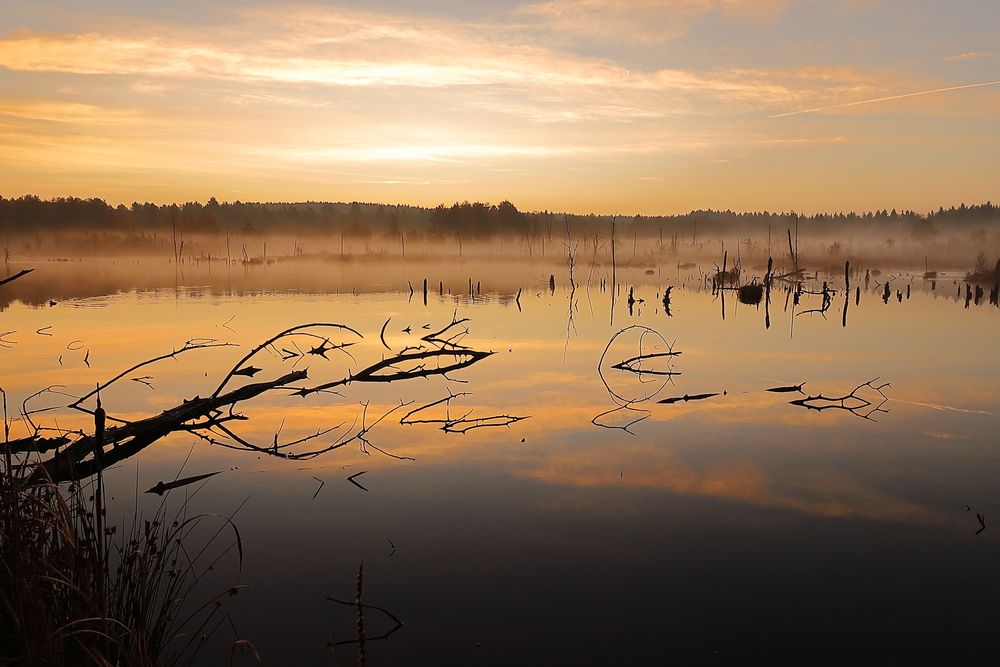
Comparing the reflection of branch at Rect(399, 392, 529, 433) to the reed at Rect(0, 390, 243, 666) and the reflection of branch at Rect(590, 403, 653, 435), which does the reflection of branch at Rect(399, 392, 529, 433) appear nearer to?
the reflection of branch at Rect(590, 403, 653, 435)

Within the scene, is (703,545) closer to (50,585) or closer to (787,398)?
(50,585)

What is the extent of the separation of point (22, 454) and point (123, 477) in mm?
1050

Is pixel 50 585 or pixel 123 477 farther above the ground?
pixel 50 585

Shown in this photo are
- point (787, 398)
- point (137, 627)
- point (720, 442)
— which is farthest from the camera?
point (787, 398)

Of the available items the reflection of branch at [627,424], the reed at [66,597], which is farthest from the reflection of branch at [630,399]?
the reed at [66,597]

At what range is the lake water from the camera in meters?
5.37

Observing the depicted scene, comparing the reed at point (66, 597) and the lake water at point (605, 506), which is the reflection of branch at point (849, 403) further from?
the reed at point (66, 597)

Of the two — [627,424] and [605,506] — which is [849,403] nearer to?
[627,424]

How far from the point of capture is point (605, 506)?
25.1ft

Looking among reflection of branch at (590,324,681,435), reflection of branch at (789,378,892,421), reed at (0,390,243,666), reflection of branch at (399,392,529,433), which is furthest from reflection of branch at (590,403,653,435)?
reed at (0,390,243,666)

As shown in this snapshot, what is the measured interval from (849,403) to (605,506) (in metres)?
6.66

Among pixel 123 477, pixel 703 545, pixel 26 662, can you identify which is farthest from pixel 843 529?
pixel 123 477

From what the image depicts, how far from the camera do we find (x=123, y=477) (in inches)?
328

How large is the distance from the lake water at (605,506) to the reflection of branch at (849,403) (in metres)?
0.09
